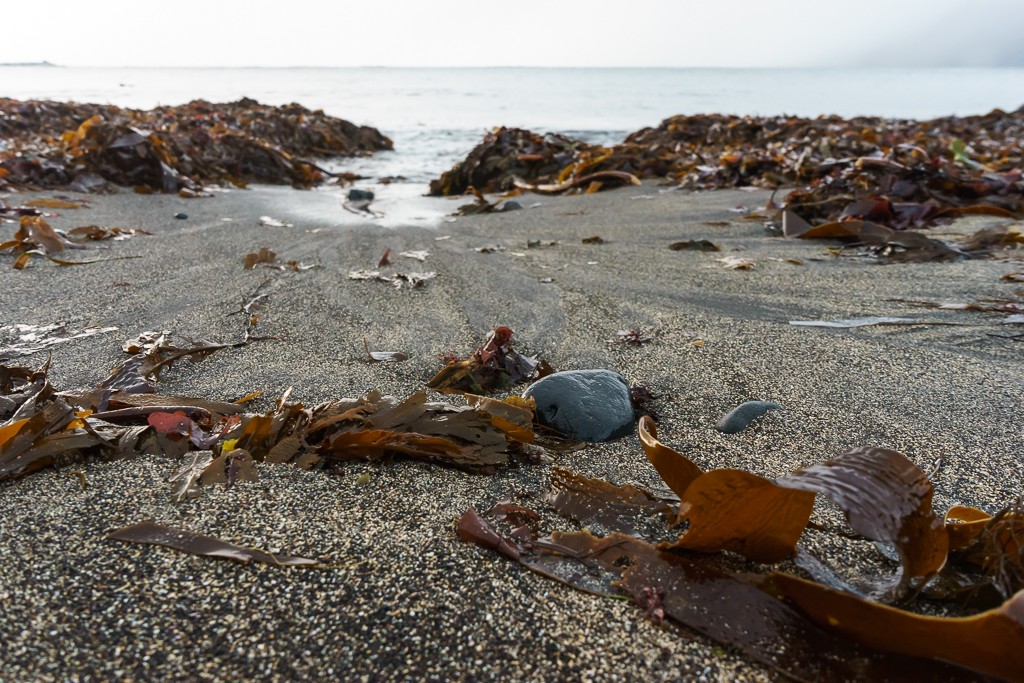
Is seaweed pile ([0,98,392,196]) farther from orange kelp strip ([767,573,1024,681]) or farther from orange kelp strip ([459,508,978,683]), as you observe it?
orange kelp strip ([767,573,1024,681])

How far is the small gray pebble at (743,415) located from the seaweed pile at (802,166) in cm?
238

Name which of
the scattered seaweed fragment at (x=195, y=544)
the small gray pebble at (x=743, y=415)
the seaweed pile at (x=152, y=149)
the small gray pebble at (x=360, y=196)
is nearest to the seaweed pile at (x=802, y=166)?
the small gray pebble at (x=360, y=196)

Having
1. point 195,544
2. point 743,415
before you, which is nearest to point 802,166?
point 743,415

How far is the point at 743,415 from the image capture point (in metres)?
1.49

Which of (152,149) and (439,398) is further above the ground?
(152,149)

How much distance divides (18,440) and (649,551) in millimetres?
1079

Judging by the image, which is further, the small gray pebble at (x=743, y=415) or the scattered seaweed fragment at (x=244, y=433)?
the small gray pebble at (x=743, y=415)

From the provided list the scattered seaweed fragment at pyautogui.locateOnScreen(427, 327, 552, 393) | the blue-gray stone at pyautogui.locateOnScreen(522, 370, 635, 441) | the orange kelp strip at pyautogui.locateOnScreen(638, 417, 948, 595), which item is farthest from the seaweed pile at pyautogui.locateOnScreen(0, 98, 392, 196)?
the orange kelp strip at pyautogui.locateOnScreen(638, 417, 948, 595)

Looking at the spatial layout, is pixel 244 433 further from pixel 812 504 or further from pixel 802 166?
pixel 802 166

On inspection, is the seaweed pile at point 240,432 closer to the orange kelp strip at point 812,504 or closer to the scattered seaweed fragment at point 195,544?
the scattered seaweed fragment at point 195,544

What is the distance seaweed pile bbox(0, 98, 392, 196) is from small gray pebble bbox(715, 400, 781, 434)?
15.3ft

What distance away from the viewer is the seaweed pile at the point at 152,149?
4898mm

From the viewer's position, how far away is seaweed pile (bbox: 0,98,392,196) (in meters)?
4.90

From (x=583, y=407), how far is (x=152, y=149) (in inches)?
204
